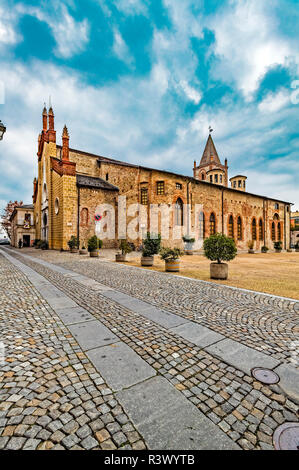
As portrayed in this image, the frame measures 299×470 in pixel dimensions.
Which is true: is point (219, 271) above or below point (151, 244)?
A: below

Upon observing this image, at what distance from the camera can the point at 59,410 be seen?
1803 millimetres

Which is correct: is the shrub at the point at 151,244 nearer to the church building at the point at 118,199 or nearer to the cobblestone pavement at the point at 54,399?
the cobblestone pavement at the point at 54,399

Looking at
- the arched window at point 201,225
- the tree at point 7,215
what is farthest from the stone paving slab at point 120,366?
the tree at point 7,215

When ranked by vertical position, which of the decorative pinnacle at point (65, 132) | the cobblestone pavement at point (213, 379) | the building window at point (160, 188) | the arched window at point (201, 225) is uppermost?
the decorative pinnacle at point (65, 132)

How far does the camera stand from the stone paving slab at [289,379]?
2.06 m

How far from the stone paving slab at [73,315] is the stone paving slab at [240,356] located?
235 centimetres

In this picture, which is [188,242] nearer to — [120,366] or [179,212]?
[179,212]

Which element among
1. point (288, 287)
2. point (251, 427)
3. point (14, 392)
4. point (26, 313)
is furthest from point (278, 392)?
point (288, 287)

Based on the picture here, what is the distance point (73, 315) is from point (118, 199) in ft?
75.1

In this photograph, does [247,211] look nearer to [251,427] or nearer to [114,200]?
[114,200]

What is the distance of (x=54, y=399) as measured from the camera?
1.94 metres

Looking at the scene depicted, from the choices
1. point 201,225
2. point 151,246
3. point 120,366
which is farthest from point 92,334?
point 201,225

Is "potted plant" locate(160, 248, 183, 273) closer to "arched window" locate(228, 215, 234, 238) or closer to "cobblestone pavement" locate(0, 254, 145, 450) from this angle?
"cobblestone pavement" locate(0, 254, 145, 450)

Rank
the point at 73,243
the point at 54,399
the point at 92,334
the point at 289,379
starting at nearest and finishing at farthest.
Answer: the point at 54,399 < the point at 289,379 < the point at 92,334 < the point at 73,243
